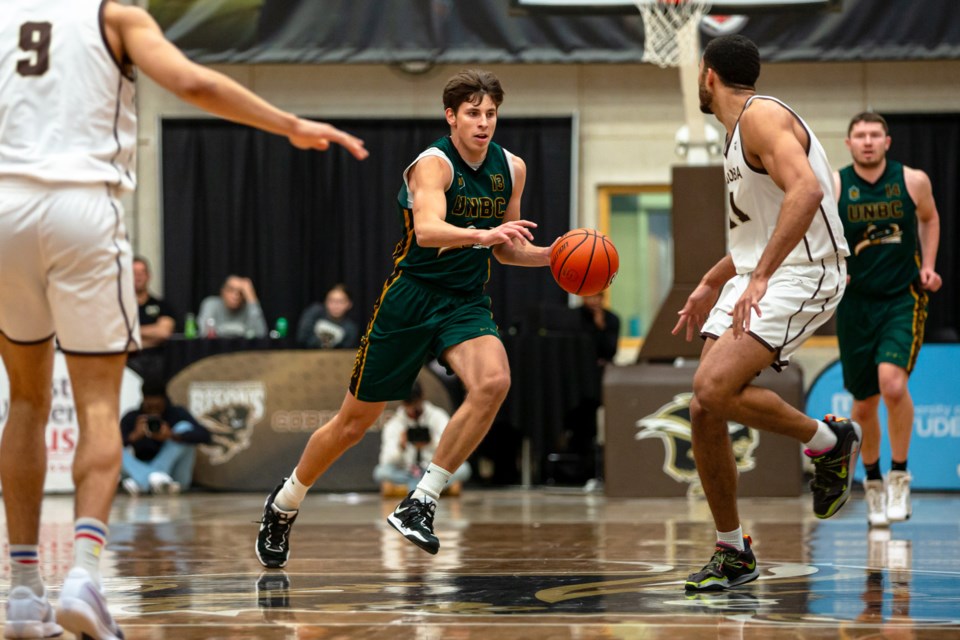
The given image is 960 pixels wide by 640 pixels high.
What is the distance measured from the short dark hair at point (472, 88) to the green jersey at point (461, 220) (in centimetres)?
19

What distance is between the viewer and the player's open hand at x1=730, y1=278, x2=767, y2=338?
14.2 ft

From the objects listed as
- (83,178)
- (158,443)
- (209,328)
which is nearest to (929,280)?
(83,178)

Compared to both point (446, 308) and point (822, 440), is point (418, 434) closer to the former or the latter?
point (446, 308)

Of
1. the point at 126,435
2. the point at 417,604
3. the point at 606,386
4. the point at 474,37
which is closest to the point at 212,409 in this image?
the point at 126,435

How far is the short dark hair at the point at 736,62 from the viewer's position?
185 inches

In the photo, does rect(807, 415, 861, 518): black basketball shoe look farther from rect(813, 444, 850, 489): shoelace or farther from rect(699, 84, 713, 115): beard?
rect(699, 84, 713, 115): beard

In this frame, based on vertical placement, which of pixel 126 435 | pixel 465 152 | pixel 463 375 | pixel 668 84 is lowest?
pixel 126 435

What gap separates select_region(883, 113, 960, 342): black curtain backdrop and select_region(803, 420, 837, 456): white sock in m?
9.50

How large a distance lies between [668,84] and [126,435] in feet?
22.2

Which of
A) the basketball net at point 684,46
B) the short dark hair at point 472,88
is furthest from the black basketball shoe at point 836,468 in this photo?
the basketball net at point 684,46

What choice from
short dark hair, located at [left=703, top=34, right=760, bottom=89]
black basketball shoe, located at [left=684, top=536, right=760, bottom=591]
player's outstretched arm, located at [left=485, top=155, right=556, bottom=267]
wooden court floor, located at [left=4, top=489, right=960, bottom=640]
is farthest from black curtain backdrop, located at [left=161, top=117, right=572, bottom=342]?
black basketball shoe, located at [left=684, top=536, right=760, bottom=591]

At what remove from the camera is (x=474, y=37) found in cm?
1268

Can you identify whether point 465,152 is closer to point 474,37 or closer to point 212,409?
point 212,409

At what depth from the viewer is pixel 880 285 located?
7.50m
